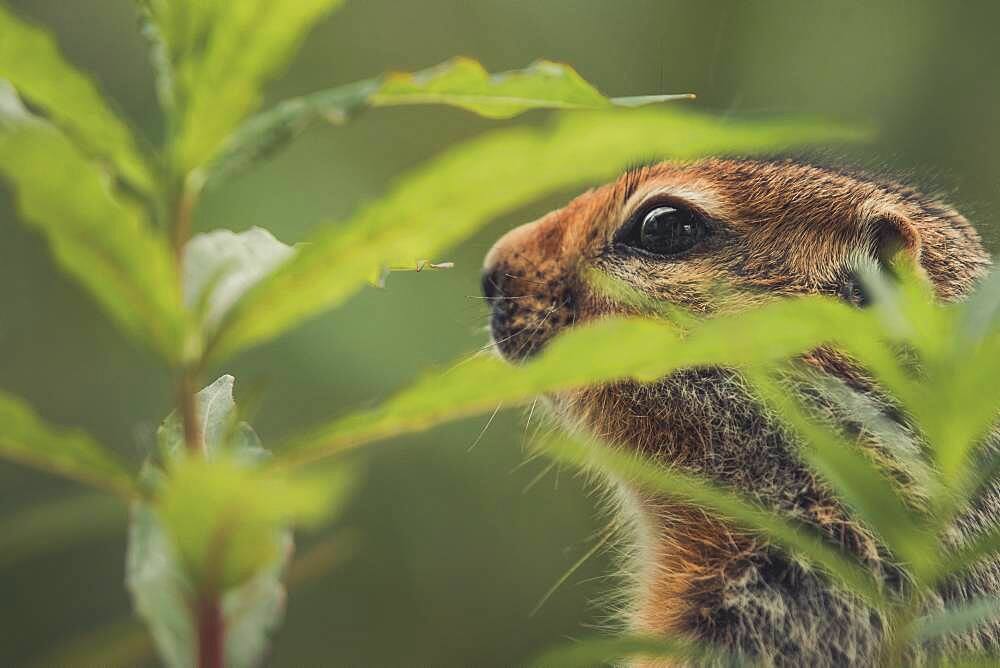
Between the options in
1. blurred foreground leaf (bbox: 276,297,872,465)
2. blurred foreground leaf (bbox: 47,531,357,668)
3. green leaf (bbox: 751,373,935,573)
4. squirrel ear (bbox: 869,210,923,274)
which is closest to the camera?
blurred foreground leaf (bbox: 276,297,872,465)

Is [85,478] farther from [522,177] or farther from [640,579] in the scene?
[640,579]

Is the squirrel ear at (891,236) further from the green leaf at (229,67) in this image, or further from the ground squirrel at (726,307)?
the green leaf at (229,67)

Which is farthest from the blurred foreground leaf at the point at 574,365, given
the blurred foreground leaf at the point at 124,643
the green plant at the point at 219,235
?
the blurred foreground leaf at the point at 124,643

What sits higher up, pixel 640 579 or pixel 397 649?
pixel 640 579

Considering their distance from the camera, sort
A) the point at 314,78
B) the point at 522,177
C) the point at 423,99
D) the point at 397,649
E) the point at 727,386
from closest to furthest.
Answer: the point at 522,177 → the point at 423,99 → the point at 727,386 → the point at 397,649 → the point at 314,78

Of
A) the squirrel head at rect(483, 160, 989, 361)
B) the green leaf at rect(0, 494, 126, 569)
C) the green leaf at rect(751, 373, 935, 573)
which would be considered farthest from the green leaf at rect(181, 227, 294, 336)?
the squirrel head at rect(483, 160, 989, 361)

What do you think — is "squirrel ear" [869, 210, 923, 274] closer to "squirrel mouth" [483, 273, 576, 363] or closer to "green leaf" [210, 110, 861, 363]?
"squirrel mouth" [483, 273, 576, 363]

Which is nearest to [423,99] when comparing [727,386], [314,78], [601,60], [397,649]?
[727,386]
